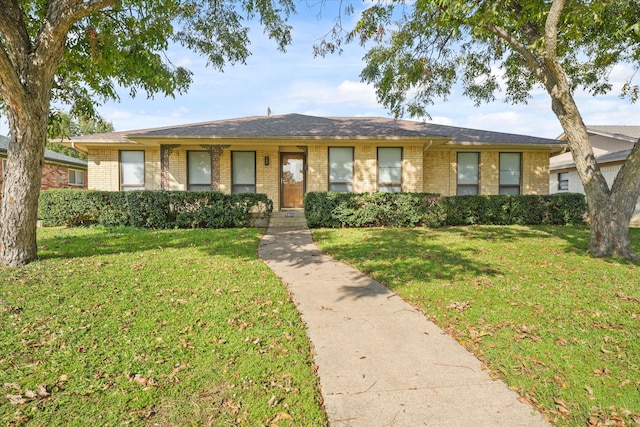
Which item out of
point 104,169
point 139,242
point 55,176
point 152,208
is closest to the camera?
point 139,242

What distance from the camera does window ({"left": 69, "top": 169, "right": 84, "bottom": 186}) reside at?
2423 centimetres

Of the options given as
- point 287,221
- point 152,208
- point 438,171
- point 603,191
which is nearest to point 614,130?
point 438,171

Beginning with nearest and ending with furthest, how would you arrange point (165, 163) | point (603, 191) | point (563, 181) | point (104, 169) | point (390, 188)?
1. point (603, 191)
2. point (165, 163)
3. point (390, 188)
4. point (104, 169)
5. point (563, 181)

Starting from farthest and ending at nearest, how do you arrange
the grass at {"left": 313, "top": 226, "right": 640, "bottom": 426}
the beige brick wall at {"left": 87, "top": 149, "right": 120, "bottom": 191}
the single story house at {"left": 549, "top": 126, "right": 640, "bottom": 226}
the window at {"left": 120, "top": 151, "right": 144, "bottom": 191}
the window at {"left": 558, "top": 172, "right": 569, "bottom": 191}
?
the window at {"left": 558, "top": 172, "right": 569, "bottom": 191}
the single story house at {"left": 549, "top": 126, "right": 640, "bottom": 226}
the window at {"left": 120, "top": 151, "right": 144, "bottom": 191}
the beige brick wall at {"left": 87, "top": 149, "right": 120, "bottom": 191}
the grass at {"left": 313, "top": 226, "right": 640, "bottom": 426}

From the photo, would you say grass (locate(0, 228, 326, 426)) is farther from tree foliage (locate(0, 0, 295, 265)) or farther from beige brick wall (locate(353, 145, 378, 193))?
beige brick wall (locate(353, 145, 378, 193))

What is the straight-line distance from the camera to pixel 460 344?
339cm

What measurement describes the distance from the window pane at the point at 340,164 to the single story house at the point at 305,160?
0.04 metres

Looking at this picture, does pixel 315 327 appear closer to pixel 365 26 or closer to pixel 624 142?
pixel 365 26

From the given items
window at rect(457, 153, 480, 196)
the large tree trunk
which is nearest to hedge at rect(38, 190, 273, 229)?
the large tree trunk

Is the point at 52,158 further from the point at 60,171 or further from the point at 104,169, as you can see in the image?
the point at 104,169

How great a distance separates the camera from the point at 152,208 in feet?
34.4

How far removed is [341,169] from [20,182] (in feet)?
32.4

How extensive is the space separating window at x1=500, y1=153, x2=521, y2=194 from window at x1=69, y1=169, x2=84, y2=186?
86.5 feet

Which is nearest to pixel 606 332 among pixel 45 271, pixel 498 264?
pixel 498 264
